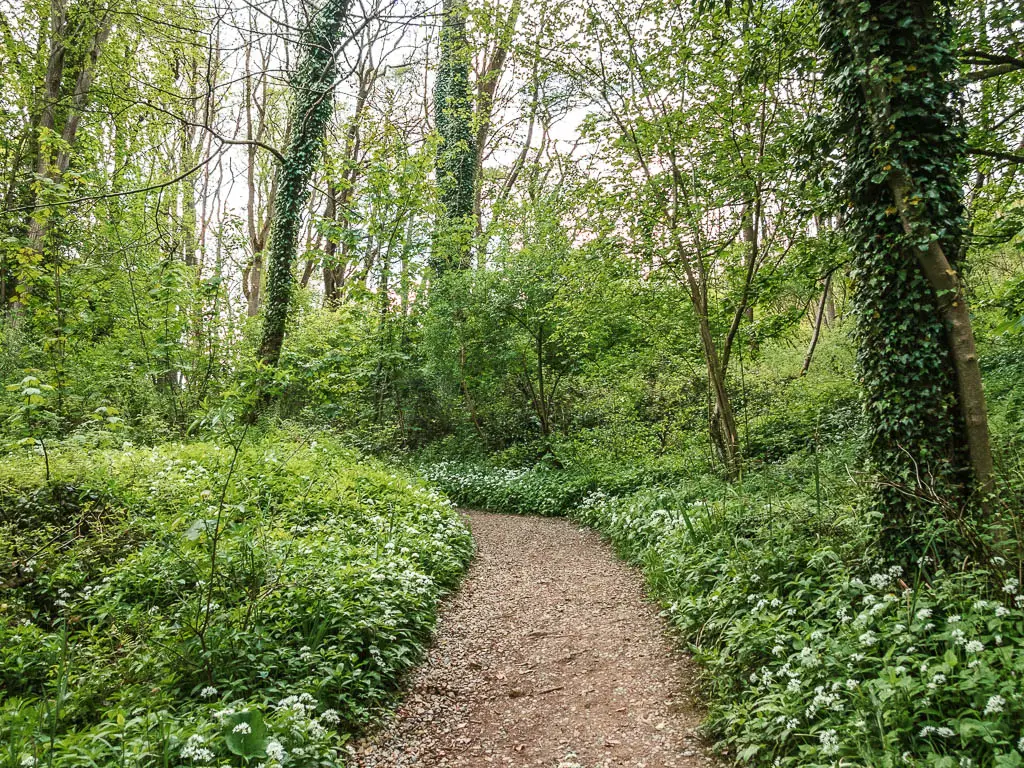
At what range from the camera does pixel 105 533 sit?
17.0 ft

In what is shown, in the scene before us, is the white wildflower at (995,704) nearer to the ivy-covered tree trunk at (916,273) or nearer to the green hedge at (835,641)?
the green hedge at (835,641)

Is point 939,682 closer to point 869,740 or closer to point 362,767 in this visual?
point 869,740

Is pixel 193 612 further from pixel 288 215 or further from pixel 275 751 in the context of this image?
pixel 288 215

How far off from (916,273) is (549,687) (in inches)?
163

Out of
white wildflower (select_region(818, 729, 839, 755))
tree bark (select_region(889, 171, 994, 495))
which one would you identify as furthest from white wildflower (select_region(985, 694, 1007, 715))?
tree bark (select_region(889, 171, 994, 495))

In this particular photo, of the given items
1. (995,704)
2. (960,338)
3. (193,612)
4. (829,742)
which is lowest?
(829,742)

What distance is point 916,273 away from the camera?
151 inches

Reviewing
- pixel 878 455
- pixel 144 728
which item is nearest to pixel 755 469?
pixel 878 455

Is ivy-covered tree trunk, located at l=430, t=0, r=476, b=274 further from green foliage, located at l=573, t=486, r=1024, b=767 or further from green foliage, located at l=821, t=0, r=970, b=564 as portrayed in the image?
green foliage, located at l=573, t=486, r=1024, b=767

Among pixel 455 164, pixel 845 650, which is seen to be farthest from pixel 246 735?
pixel 455 164

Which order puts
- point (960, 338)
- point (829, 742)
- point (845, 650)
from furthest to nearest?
point (960, 338), point (845, 650), point (829, 742)

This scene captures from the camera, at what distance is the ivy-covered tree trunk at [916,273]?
12.3 feet

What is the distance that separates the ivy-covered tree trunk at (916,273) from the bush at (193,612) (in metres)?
4.02

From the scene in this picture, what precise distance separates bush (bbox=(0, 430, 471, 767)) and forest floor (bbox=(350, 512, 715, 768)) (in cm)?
32
